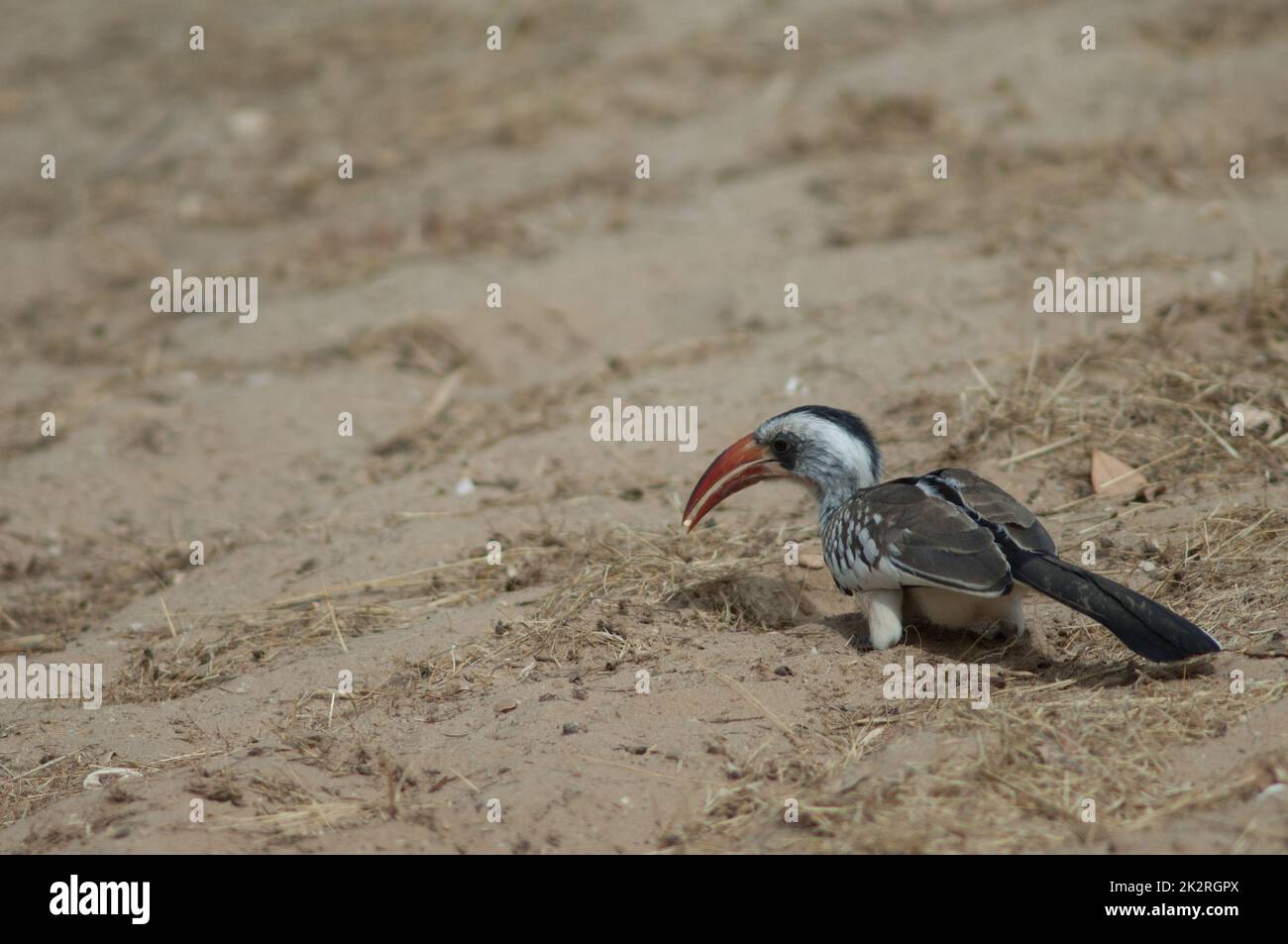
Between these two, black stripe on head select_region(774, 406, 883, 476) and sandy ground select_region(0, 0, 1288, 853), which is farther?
black stripe on head select_region(774, 406, 883, 476)

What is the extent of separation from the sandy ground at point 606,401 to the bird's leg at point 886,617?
123 millimetres

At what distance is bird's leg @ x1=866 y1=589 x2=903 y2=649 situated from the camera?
4383 mm

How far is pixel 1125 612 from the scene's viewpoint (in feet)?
12.5

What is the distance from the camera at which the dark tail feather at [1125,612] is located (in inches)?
147

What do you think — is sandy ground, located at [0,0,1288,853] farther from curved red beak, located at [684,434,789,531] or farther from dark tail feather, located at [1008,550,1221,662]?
curved red beak, located at [684,434,789,531]

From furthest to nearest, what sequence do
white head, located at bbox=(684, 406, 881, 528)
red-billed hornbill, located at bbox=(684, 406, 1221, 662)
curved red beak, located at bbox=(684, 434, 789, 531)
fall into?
curved red beak, located at bbox=(684, 434, 789, 531), white head, located at bbox=(684, 406, 881, 528), red-billed hornbill, located at bbox=(684, 406, 1221, 662)

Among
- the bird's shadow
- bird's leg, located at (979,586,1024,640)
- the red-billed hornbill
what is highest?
the red-billed hornbill

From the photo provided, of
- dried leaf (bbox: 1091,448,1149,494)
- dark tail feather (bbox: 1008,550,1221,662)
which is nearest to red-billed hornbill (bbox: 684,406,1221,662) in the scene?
dark tail feather (bbox: 1008,550,1221,662)

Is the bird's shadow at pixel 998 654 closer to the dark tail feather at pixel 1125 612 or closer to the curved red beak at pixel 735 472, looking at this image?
the dark tail feather at pixel 1125 612

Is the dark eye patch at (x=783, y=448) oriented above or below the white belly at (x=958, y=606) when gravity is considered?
above

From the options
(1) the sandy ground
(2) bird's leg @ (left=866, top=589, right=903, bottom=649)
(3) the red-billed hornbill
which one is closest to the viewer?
(1) the sandy ground

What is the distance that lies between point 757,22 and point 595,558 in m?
7.30

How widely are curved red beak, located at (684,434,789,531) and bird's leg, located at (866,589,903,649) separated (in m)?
0.69

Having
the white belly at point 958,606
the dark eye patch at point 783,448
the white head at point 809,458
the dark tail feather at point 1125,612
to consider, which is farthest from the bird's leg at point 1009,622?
the dark eye patch at point 783,448
